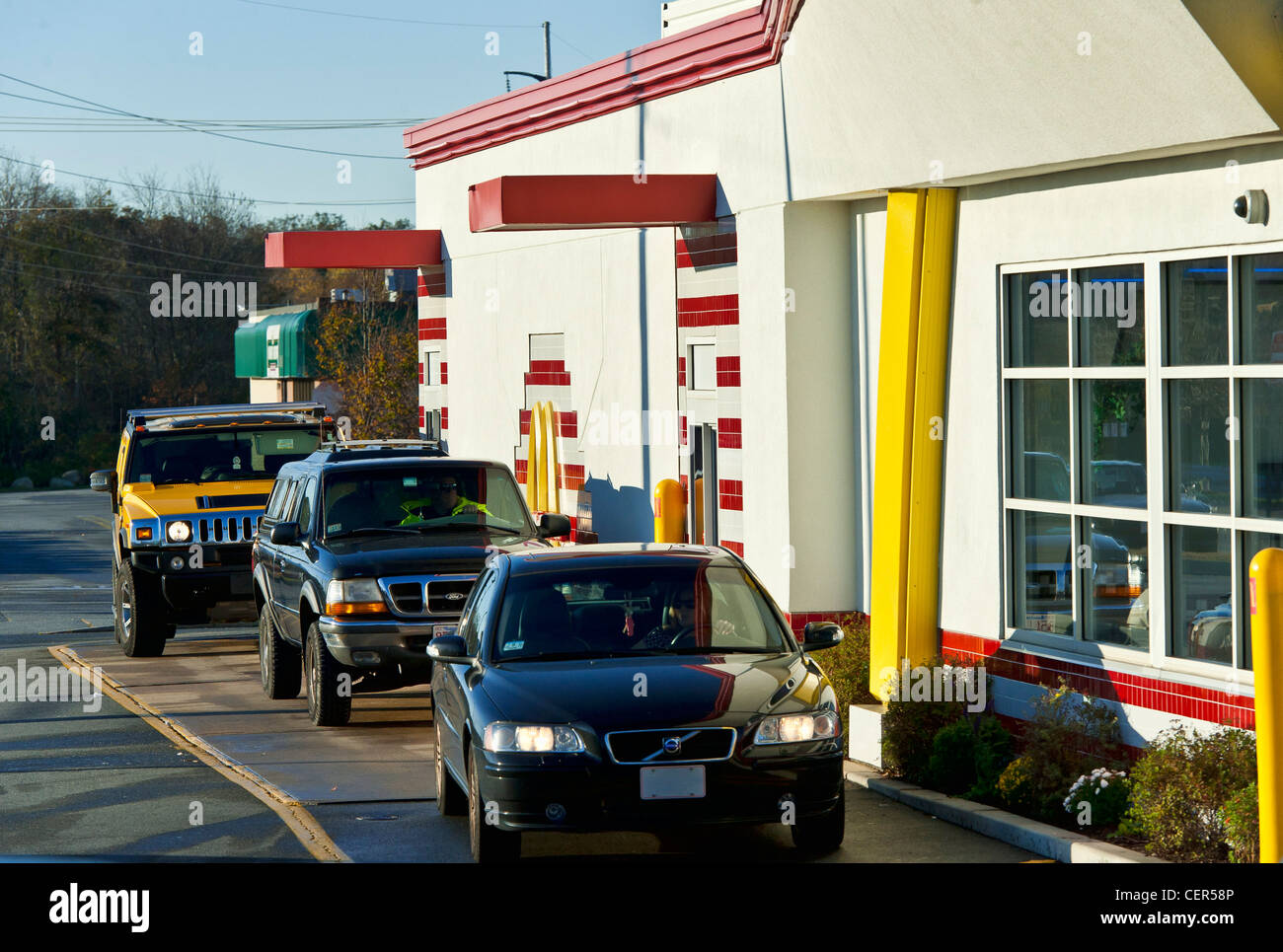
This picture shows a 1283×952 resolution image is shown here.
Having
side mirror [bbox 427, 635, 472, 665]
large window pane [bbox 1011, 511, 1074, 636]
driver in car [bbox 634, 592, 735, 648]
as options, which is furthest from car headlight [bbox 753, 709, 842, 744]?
large window pane [bbox 1011, 511, 1074, 636]

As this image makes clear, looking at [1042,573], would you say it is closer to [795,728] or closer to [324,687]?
[795,728]

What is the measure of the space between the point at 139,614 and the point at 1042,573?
419 inches

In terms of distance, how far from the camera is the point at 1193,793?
7.77 meters

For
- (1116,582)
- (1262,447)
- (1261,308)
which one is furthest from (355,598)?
(1261,308)

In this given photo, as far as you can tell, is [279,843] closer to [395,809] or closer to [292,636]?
[395,809]

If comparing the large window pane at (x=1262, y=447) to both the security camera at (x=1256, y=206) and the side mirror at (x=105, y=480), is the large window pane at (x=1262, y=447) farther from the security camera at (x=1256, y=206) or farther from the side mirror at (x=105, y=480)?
the side mirror at (x=105, y=480)

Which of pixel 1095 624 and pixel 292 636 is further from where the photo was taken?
pixel 292 636

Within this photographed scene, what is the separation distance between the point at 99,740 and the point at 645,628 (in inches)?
229

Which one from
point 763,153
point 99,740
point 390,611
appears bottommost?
point 99,740

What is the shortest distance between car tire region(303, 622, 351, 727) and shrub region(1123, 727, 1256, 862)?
6572 millimetres

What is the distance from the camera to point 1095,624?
32.1ft
